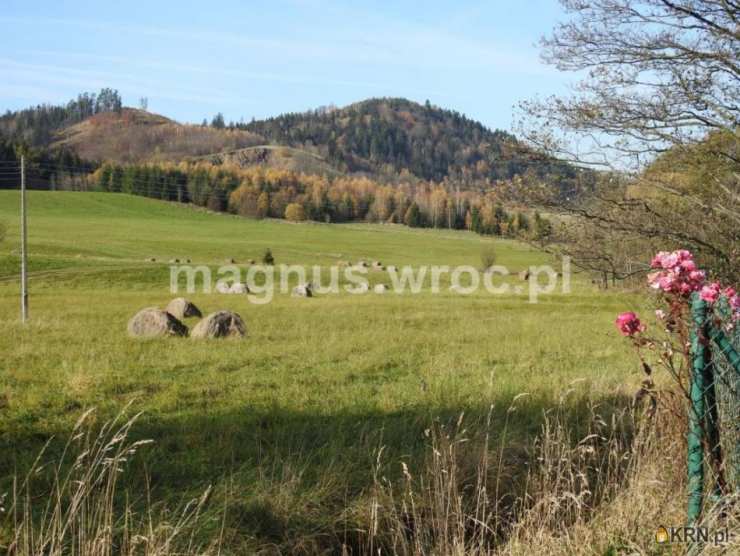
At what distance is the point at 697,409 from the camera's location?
4.77 meters

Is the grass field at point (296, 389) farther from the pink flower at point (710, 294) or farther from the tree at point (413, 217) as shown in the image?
the tree at point (413, 217)

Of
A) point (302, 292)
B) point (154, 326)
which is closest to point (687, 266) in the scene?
point (154, 326)

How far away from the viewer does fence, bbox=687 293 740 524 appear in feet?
15.3

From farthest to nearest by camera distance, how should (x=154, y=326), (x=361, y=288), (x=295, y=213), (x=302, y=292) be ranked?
(x=295, y=213)
(x=361, y=288)
(x=302, y=292)
(x=154, y=326)

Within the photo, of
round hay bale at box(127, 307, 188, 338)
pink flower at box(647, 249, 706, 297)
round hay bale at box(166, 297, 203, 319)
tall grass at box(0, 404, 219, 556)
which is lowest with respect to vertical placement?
round hay bale at box(166, 297, 203, 319)

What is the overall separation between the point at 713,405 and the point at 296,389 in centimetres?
693

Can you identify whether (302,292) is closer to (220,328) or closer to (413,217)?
(220,328)

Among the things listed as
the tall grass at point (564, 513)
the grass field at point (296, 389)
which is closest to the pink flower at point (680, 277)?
the tall grass at point (564, 513)

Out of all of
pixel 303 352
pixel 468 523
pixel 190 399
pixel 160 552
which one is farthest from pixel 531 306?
pixel 160 552

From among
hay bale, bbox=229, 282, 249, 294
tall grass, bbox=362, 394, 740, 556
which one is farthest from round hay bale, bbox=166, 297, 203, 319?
tall grass, bbox=362, 394, 740, 556

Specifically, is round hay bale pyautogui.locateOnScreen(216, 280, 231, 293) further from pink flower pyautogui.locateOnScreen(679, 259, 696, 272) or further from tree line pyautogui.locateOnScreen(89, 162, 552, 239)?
tree line pyautogui.locateOnScreen(89, 162, 552, 239)

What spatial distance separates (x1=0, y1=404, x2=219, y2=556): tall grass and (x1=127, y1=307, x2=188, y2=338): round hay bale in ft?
33.8

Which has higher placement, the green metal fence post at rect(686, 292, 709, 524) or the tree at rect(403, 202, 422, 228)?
the tree at rect(403, 202, 422, 228)

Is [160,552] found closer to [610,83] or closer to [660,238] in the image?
[660,238]
